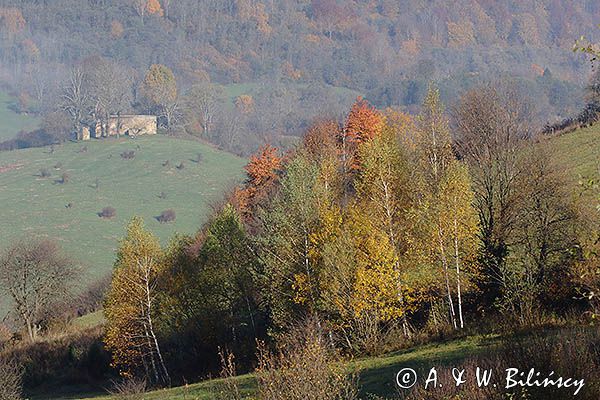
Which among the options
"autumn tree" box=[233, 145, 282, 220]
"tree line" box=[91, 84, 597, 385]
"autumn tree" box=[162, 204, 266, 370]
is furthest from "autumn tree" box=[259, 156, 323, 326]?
"autumn tree" box=[233, 145, 282, 220]

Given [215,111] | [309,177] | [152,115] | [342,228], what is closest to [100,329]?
[309,177]

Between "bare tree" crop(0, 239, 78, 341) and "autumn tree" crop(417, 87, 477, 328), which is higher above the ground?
"autumn tree" crop(417, 87, 477, 328)

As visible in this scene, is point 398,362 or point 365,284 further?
point 365,284

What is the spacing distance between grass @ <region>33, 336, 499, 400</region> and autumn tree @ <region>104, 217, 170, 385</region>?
49.3ft

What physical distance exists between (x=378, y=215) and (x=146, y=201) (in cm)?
8950

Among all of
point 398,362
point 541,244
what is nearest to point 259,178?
point 541,244

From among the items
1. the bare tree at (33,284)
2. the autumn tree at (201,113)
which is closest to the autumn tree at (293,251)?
the bare tree at (33,284)

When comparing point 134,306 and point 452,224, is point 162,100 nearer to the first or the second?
point 134,306

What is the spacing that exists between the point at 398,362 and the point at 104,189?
348 ft

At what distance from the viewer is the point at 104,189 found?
4882 inches

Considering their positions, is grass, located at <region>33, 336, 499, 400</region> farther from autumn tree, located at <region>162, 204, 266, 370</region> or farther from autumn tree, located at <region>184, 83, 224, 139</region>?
autumn tree, located at <region>184, 83, 224, 139</region>

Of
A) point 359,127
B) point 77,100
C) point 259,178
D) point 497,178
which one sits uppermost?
point 77,100

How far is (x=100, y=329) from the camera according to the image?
2303 inches

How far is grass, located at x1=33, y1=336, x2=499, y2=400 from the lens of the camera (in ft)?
73.1
